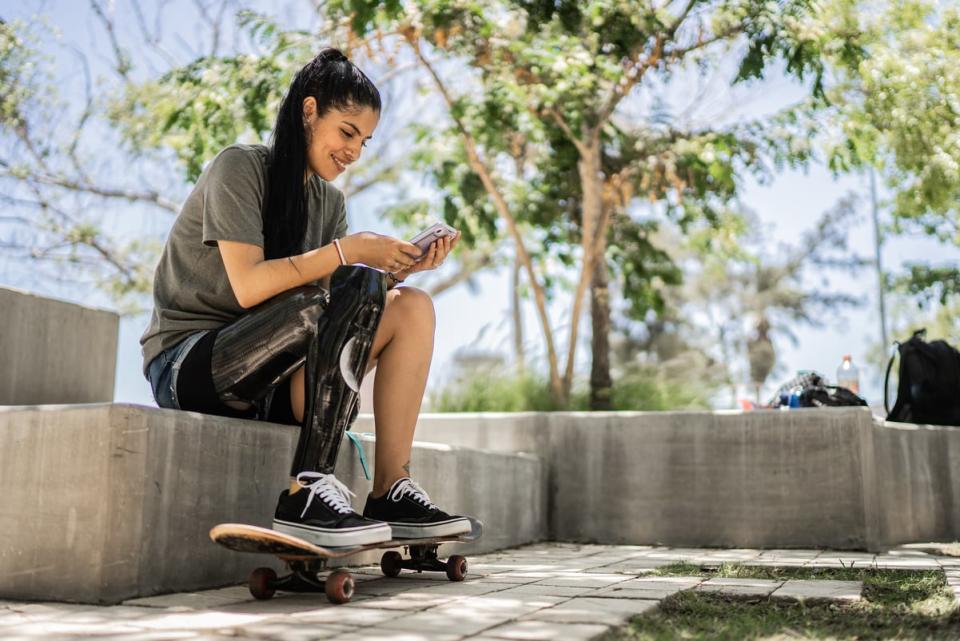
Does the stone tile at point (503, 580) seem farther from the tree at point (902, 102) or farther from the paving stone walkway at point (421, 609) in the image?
the tree at point (902, 102)

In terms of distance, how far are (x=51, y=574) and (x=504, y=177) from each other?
19.6ft

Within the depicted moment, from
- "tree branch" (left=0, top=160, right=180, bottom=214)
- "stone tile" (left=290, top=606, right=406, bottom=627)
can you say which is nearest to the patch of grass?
"stone tile" (left=290, top=606, right=406, bottom=627)

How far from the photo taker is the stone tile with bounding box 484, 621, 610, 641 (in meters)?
1.79

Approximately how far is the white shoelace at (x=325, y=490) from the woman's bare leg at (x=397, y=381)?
351mm

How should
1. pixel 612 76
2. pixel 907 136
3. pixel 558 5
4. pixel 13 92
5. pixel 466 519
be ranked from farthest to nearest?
pixel 13 92 → pixel 907 136 → pixel 558 5 → pixel 612 76 → pixel 466 519

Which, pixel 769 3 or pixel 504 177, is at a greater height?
pixel 769 3

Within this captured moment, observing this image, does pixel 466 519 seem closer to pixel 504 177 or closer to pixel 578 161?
pixel 578 161

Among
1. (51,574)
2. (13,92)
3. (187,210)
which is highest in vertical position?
(13,92)

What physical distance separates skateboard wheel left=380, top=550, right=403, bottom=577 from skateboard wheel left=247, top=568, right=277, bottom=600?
0.55 m

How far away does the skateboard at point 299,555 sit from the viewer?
2.09m

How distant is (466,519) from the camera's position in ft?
8.64

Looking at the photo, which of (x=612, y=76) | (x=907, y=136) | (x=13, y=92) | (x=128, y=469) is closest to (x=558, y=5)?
(x=612, y=76)

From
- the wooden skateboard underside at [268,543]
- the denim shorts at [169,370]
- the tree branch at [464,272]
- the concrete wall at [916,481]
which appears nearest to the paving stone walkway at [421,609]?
the wooden skateboard underside at [268,543]

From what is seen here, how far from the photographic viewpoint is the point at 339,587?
7.22 ft
